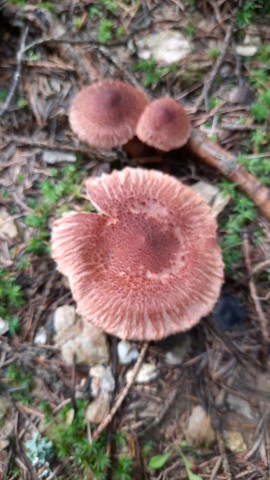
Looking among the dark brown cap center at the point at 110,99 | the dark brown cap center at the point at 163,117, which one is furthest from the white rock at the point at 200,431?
the dark brown cap center at the point at 110,99

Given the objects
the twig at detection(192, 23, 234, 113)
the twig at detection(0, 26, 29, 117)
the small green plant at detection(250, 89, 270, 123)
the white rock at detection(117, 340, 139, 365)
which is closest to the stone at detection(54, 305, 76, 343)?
the white rock at detection(117, 340, 139, 365)

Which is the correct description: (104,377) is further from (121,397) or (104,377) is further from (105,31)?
(105,31)

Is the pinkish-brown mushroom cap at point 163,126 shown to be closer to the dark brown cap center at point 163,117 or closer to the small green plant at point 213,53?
the dark brown cap center at point 163,117

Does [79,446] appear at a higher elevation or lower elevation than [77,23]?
lower

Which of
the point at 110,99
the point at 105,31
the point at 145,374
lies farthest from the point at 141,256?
the point at 105,31

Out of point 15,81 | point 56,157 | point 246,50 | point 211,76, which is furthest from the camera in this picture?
point 246,50

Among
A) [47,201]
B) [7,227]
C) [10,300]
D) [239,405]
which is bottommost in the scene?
[239,405]

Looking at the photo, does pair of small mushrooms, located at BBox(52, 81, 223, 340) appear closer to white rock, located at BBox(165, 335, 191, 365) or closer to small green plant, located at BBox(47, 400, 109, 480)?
white rock, located at BBox(165, 335, 191, 365)
